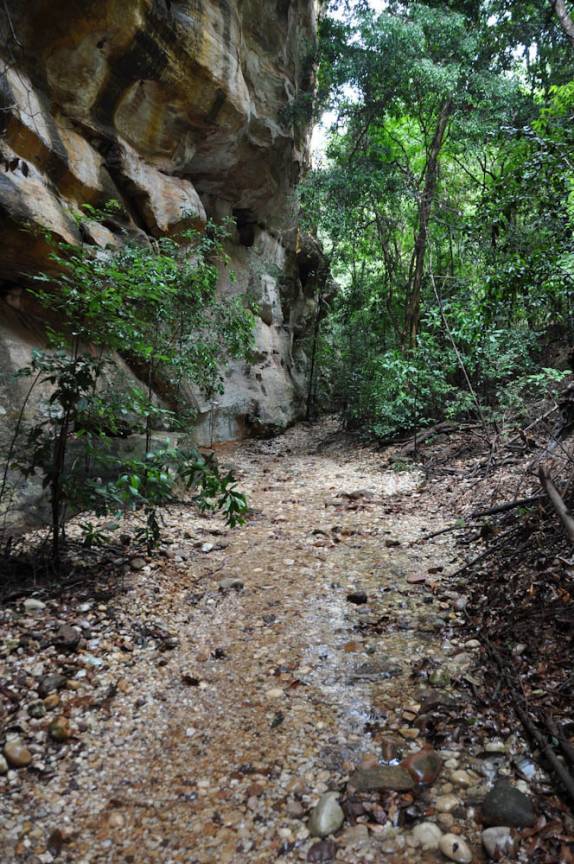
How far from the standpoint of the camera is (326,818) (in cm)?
212

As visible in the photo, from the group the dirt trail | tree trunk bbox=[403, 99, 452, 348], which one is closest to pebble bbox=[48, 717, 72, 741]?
the dirt trail

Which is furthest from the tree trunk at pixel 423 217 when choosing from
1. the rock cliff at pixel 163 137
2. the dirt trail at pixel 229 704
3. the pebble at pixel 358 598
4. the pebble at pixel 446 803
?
the pebble at pixel 446 803

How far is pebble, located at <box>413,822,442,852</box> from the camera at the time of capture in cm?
196

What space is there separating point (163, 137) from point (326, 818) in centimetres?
1167

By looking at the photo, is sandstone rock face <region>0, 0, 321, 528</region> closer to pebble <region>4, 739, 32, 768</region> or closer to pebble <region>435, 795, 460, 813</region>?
pebble <region>4, 739, 32, 768</region>

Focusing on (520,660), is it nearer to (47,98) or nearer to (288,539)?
(288,539)

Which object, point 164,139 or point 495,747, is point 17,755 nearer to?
point 495,747

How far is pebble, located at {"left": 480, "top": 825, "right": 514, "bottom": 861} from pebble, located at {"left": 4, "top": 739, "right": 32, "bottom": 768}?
2.20 meters

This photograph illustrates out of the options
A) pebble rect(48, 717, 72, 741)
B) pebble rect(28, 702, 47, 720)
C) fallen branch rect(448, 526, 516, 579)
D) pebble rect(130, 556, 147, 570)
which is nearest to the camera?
pebble rect(48, 717, 72, 741)

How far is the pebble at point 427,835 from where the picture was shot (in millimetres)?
1960

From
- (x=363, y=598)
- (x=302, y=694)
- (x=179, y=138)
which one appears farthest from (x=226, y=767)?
(x=179, y=138)

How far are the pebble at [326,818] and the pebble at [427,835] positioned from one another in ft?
1.06

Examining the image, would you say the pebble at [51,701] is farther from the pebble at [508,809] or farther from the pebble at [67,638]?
the pebble at [508,809]

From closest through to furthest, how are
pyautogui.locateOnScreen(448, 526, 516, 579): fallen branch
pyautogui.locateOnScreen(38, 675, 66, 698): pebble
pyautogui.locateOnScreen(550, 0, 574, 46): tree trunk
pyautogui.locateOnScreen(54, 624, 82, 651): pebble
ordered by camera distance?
pyautogui.locateOnScreen(38, 675, 66, 698): pebble → pyautogui.locateOnScreen(54, 624, 82, 651): pebble → pyautogui.locateOnScreen(448, 526, 516, 579): fallen branch → pyautogui.locateOnScreen(550, 0, 574, 46): tree trunk
